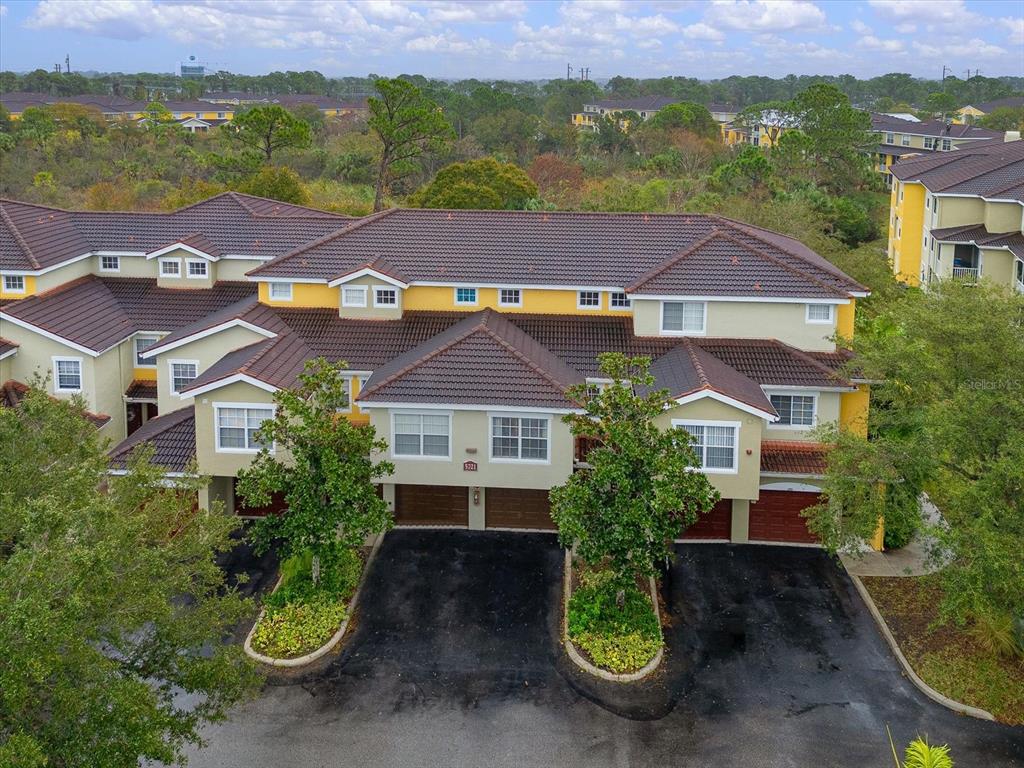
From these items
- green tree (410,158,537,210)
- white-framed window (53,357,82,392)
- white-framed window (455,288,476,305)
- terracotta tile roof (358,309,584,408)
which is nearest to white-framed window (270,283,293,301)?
white-framed window (455,288,476,305)

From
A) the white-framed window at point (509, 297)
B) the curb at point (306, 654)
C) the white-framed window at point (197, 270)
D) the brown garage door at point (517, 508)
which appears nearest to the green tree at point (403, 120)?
the white-framed window at point (197, 270)

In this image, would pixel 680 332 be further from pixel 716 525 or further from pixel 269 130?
pixel 269 130

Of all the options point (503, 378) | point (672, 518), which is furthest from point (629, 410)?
point (503, 378)

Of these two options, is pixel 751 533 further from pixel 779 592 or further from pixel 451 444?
pixel 451 444

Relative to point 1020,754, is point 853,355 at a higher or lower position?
higher

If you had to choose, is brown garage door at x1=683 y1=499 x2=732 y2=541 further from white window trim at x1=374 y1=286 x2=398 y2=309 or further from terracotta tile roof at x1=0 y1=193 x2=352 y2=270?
terracotta tile roof at x1=0 y1=193 x2=352 y2=270

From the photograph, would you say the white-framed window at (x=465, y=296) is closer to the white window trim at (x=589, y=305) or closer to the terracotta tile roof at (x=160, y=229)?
the white window trim at (x=589, y=305)

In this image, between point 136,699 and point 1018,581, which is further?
point 1018,581
